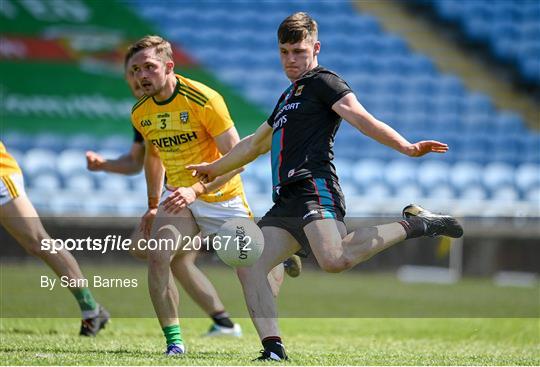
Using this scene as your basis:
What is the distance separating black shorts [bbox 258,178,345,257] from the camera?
5.50 m

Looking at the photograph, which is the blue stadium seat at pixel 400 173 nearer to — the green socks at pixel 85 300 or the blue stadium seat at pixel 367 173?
the blue stadium seat at pixel 367 173

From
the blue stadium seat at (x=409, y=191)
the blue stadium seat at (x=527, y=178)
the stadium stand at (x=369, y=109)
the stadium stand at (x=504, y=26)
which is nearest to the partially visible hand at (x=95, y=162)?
the stadium stand at (x=369, y=109)

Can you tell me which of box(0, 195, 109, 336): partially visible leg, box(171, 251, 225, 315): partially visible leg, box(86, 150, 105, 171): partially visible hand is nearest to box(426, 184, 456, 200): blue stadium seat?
box(171, 251, 225, 315): partially visible leg

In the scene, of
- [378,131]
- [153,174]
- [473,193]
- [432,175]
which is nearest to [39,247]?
[153,174]

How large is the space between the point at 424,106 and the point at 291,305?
968 cm

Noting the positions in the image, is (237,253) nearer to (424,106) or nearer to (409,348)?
(409,348)

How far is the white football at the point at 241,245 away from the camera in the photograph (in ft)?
18.2

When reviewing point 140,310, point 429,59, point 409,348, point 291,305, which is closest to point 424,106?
point 429,59

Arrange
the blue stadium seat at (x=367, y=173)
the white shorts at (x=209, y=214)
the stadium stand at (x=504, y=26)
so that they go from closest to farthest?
1. the white shorts at (x=209, y=214)
2. the blue stadium seat at (x=367, y=173)
3. the stadium stand at (x=504, y=26)

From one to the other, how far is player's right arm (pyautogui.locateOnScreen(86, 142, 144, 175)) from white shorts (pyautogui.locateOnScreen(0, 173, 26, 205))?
57 centimetres

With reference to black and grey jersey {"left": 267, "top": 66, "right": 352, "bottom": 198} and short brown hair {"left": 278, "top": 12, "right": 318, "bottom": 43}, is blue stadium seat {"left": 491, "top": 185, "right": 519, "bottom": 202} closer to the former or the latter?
black and grey jersey {"left": 267, "top": 66, "right": 352, "bottom": 198}

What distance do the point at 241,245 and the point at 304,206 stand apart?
1.38ft

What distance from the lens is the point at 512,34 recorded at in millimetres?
19688

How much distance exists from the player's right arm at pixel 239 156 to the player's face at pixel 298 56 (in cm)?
39
